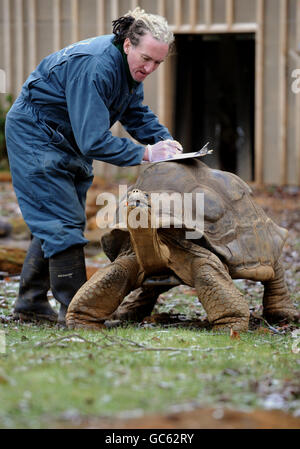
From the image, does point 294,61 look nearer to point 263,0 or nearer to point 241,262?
point 263,0

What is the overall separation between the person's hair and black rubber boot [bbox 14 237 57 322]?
5.77 ft

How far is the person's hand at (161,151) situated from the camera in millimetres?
5023

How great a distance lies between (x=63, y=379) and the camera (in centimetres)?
344

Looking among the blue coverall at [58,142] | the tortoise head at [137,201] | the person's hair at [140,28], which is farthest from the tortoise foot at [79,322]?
the person's hair at [140,28]

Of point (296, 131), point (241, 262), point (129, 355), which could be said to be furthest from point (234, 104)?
point (129, 355)

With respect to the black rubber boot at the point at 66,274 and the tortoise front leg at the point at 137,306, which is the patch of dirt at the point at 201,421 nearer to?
the black rubber boot at the point at 66,274

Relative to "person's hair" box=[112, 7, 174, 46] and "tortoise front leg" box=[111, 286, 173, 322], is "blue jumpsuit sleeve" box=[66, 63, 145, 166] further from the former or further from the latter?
"tortoise front leg" box=[111, 286, 173, 322]

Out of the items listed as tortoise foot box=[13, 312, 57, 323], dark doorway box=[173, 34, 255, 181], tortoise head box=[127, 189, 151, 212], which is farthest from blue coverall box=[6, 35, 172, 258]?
dark doorway box=[173, 34, 255, 181]

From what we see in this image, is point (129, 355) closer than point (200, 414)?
No

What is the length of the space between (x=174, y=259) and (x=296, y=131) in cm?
947

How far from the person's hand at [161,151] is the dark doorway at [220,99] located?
36.9 ft
